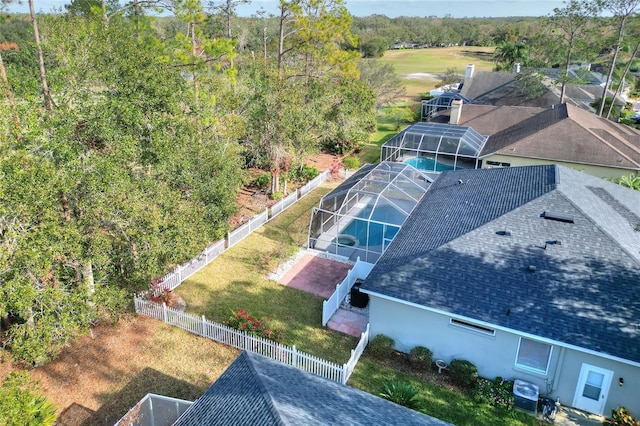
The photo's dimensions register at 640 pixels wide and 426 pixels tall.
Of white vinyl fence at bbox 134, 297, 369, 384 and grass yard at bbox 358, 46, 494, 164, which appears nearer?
white vinyl fence at bbox 134, 297, 369, 384

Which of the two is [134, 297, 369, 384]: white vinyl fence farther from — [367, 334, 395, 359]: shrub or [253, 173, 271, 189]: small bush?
[253, 173, 271, 189]: small bush

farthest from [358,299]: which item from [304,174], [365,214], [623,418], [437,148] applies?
[304,174]

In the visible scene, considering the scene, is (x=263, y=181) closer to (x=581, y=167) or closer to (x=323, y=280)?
(x=323, y=280)

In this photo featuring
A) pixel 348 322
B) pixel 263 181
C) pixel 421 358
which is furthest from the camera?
pixel 263 181

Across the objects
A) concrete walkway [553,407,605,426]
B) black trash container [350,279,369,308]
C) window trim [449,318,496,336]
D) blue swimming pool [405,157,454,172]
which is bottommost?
concrete walkway [553,407,605,426]

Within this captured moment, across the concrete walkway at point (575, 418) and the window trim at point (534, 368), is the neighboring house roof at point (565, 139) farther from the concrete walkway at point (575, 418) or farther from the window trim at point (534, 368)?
the concrete walkway at point (575, 418)

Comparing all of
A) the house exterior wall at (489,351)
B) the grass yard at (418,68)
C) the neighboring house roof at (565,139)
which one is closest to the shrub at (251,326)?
the house exterior wall at (489,351)

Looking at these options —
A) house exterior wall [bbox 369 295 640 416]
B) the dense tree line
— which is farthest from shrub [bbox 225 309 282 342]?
house exterior wall [bbox 369 295 640 416]
